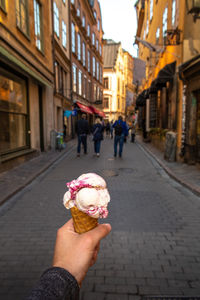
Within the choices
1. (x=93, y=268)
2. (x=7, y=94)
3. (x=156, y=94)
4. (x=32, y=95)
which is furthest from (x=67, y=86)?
(x=93, y=268)

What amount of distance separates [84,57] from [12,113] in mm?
20156

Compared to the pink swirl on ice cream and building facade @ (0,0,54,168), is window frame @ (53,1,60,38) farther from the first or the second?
the pink swirl on ice cream

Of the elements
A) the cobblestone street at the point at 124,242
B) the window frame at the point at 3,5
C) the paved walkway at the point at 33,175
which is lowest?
the cobblestone street at the point at 124,242

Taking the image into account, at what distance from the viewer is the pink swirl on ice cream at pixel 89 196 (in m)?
1.34

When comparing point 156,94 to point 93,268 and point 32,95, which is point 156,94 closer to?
point 32,95

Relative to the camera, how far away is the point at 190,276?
2527mm

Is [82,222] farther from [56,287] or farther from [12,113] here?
[12,113]

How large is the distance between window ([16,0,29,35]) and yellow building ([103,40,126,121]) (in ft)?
133

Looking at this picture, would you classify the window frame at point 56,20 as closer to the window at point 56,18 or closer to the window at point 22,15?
the window at point 56,18

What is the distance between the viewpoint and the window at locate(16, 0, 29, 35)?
8.91 m

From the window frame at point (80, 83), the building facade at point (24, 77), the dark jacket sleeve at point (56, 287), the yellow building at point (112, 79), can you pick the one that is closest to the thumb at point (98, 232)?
the dark jacket sleeve at point (56, 287)

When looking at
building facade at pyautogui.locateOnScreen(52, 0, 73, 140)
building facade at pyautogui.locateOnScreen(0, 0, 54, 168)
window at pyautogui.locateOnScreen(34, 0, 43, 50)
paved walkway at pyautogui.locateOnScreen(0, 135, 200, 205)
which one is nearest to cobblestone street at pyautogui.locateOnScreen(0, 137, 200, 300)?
paved walkway at pyautogui.locateOnScreen(0, 135, 200, 205)

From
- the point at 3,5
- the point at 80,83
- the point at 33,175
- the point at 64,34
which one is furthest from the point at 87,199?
the point at 80,83

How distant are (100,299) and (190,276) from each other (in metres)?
1.05
